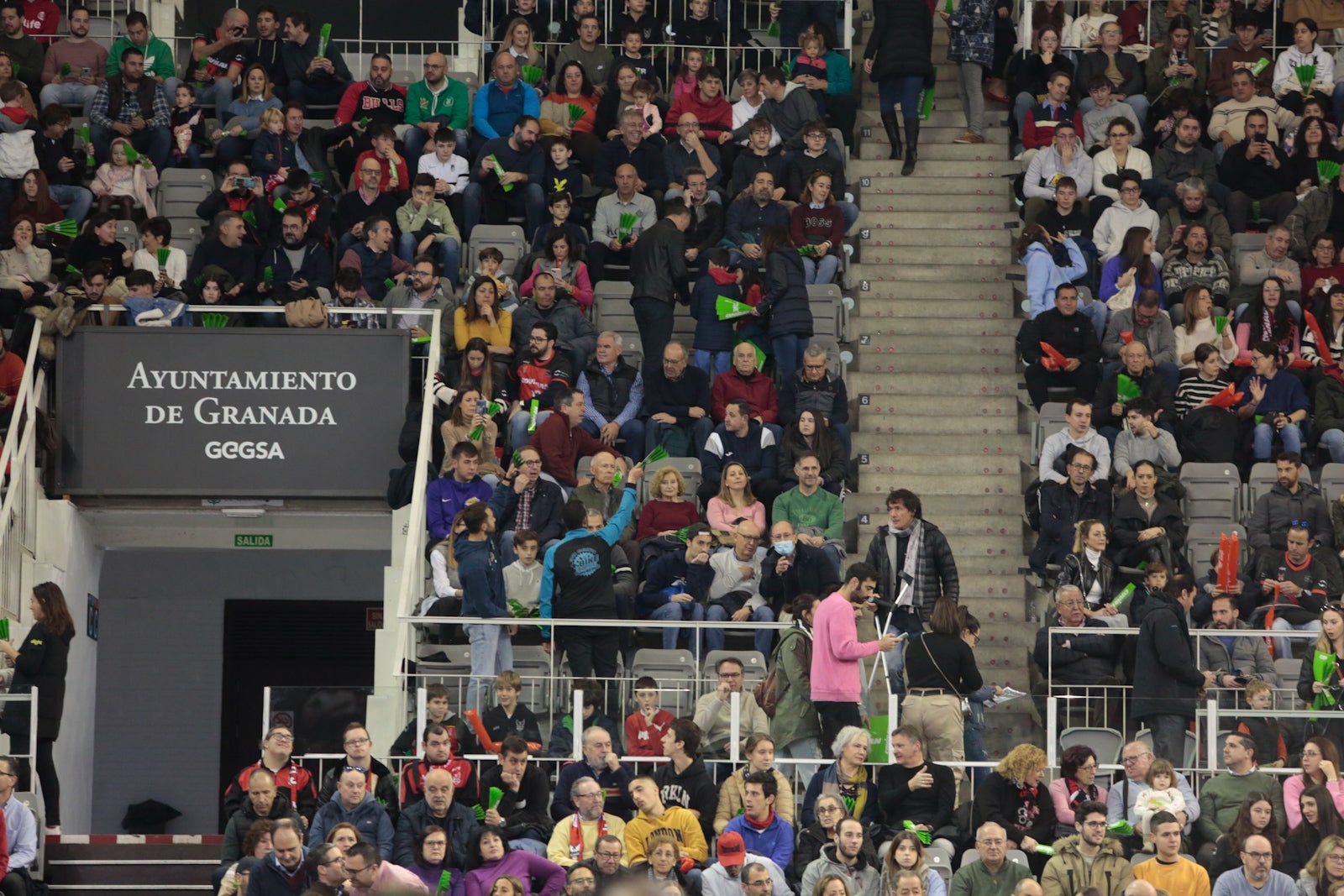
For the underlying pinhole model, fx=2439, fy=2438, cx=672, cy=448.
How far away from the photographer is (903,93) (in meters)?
20.6

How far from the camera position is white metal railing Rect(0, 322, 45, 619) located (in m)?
16.4

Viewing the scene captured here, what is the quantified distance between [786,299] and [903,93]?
3.46 meters

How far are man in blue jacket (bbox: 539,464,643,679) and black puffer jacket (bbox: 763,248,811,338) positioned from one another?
341cm

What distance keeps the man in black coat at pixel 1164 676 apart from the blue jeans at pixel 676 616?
278 cm

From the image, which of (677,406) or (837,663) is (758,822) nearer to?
(837,663)

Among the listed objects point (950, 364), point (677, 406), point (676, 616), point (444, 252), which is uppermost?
point (444, 252)

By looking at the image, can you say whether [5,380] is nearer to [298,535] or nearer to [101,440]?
[101,440]

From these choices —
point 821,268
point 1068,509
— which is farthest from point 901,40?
point 1068,509

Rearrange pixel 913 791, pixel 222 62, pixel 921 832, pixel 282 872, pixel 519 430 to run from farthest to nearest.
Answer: pixel 222 62 → pixel 519 430 → pixel 913 791 → pixel 921 832 → pixel 282 872

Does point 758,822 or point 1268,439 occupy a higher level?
point 1268,439

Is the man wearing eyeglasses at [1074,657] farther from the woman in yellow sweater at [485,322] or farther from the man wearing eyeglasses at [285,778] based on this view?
the woman in yellow sweater at [485,322]

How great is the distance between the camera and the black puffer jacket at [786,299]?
17891 millimetres

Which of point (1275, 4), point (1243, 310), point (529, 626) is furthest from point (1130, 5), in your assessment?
point (529, 626)

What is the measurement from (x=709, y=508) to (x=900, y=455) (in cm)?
236
